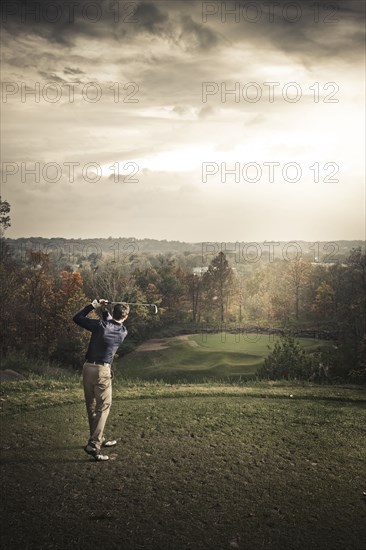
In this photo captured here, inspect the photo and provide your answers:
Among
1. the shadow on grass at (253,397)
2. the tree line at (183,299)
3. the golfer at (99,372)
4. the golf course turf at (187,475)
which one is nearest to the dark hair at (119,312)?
the golfer at (99,372)

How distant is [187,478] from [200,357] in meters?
36.7

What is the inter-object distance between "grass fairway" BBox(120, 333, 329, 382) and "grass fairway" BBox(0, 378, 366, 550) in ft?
85.6

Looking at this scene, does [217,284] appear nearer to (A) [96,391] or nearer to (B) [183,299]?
(B) [183,299]

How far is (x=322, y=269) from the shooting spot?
62906mm

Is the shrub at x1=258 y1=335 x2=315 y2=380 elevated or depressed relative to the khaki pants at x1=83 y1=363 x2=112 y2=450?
depressed

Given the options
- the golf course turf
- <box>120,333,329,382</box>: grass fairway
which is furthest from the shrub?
the golf course turf

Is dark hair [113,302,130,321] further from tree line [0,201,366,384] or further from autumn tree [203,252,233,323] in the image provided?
autumn tree [203,252,233,323]

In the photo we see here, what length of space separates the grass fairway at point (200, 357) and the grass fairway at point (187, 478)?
26103 millimetres

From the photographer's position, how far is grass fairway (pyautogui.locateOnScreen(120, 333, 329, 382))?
127 feet

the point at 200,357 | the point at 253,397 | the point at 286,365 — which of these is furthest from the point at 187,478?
the point at 200,357

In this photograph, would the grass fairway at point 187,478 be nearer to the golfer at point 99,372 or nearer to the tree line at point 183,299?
the golfer at point 99,372

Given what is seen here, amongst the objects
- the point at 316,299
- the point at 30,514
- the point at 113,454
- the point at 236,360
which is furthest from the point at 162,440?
the point at 316,299

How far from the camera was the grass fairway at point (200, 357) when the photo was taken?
38.8 meters

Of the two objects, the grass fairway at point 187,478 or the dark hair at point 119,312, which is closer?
the grass fairway at point 187,478
